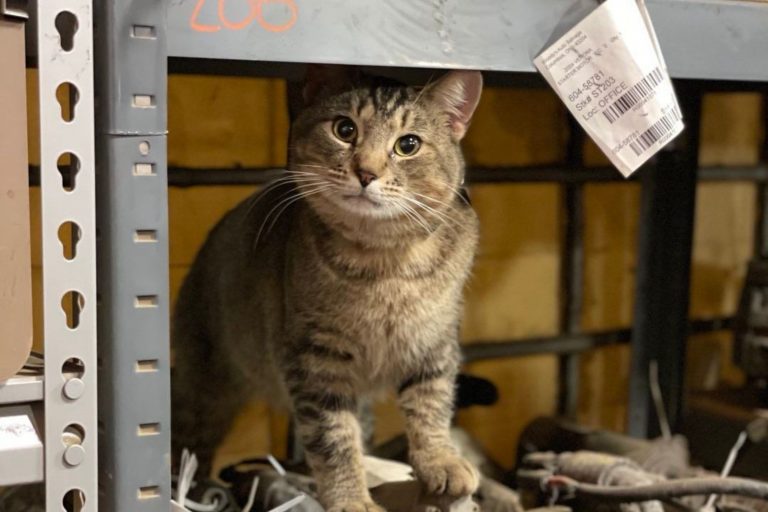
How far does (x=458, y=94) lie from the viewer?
0.98 meters

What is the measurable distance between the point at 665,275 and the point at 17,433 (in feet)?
4.01

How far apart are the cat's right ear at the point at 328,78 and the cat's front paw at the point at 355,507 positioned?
452 millimetres

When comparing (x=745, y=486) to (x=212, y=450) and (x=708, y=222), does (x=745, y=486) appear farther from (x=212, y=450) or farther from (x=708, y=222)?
(x=708, y=222)

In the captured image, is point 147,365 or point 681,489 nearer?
point 147,365

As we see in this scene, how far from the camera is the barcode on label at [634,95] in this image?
2.64ft

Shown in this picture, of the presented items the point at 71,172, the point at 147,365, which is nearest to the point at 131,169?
the point at 71,172

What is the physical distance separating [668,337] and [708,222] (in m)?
0.37

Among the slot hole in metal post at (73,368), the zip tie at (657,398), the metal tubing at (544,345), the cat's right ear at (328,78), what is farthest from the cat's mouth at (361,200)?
the zip tie at (657,398)

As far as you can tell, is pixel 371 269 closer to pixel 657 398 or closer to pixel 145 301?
pixel 145 301

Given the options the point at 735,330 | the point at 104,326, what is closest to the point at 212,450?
the point at 104,326

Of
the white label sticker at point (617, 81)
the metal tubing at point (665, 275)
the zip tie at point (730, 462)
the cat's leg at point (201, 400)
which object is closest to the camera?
the white label sticker at point (617, 81)

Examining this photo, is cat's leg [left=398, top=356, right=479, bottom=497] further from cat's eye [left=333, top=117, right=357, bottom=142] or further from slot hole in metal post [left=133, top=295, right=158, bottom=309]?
slot hole in metal post [left=133, top=295, right=158, bottom=309]

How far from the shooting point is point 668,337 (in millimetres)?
1594

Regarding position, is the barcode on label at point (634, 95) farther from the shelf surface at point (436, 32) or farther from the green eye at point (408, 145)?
the green eye at point (408, 145)
